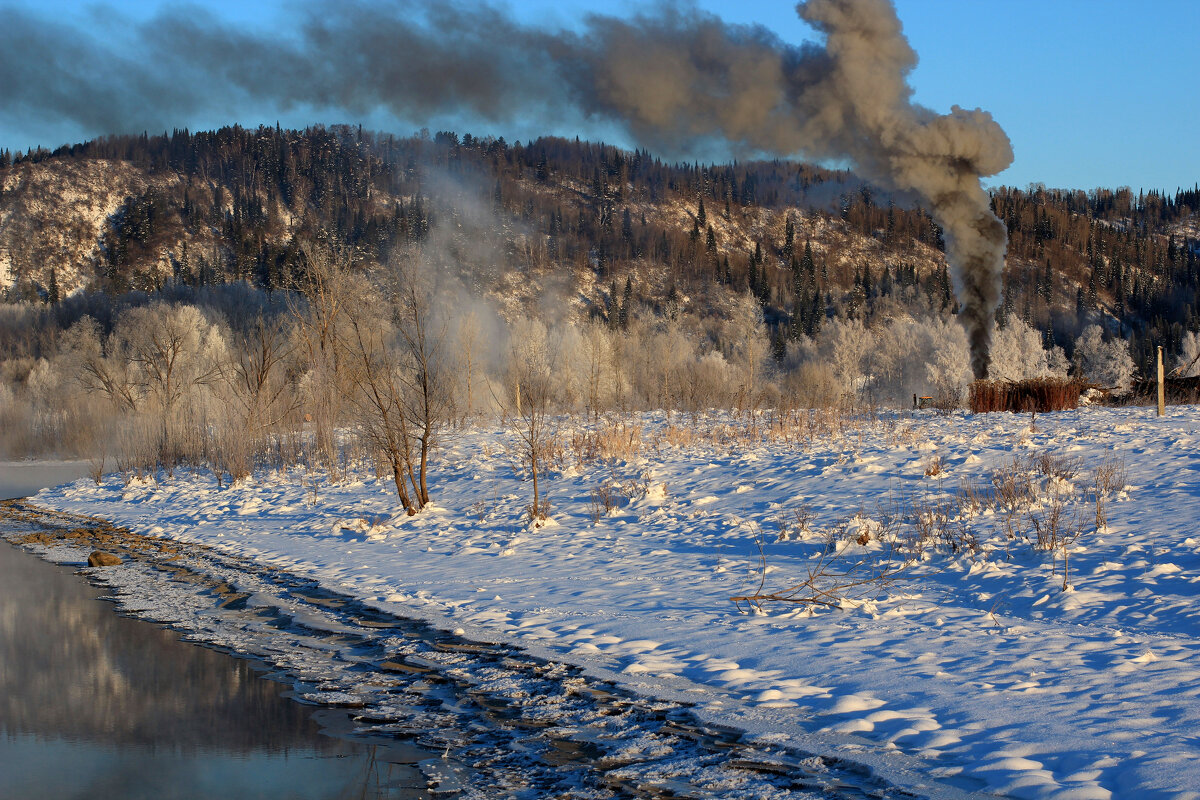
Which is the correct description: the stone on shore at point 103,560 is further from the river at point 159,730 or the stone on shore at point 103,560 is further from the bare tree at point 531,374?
the bare tree at point 531,374

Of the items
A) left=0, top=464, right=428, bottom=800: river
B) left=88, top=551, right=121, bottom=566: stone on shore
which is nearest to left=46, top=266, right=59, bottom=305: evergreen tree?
left=88, top=551, right=121, bottom=566: stone on shore

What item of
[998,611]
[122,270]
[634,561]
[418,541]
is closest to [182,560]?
[418,541]

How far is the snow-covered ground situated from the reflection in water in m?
2.34

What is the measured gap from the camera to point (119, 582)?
13.0 metres

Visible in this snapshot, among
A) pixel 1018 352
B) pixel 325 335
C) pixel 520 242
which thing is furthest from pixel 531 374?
pixel 520 242

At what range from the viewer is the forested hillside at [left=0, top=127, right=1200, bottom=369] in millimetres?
135125

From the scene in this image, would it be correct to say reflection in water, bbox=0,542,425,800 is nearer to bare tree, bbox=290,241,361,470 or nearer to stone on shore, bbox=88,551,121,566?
stone on shore, bbox=88,551,121,566

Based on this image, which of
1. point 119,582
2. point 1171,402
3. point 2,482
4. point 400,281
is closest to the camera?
point 119,582

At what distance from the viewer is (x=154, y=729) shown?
676 cm

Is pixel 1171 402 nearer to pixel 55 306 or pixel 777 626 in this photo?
pixel 777 626

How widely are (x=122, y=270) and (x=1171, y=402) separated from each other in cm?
15755

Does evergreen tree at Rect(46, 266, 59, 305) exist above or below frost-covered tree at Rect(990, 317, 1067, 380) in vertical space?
above

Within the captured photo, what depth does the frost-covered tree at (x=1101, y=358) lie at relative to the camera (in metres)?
89.1

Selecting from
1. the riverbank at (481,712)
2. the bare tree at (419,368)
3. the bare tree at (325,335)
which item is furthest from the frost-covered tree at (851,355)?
the riverbank at (481,712)
